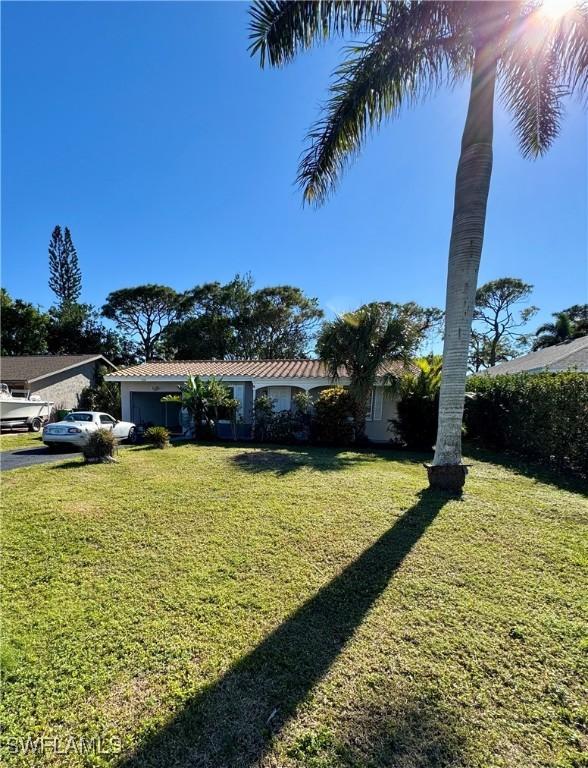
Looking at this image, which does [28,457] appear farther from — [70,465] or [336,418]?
[336,418]

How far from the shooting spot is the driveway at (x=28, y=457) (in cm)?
1005

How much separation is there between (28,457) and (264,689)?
39.3 feet

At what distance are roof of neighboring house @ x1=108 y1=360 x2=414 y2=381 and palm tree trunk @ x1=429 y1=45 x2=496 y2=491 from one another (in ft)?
29.8

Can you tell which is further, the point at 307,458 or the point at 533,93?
the point at 307,458

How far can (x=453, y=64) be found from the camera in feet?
22.7

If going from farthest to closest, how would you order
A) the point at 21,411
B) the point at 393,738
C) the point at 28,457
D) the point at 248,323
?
the point at 248,323, the point at 21,411, the point at 28,457, the point at 393,738

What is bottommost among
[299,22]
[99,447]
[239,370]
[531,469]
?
[531,469]

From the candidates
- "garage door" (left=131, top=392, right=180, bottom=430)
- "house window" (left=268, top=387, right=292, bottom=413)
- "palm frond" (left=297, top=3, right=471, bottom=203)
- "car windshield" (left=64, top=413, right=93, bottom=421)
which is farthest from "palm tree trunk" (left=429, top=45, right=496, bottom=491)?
"garage door" (left=131, top=392, right=180, bottom=430)

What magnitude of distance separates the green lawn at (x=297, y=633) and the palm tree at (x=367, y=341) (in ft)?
23.9

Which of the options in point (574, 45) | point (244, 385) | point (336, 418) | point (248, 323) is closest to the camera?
point (574, 45)

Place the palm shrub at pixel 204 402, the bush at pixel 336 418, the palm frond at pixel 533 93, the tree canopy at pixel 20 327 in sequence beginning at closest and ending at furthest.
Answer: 1. the palm frond at pixel 533 93
2. the bush at pixel 336 418
3. the palm shrub at pixel 204 402
4. the tree canopy at pixel 20 327

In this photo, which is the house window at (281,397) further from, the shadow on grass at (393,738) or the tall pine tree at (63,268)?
the tall pine tree at (63,268)

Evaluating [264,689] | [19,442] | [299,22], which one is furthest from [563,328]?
[19,442]

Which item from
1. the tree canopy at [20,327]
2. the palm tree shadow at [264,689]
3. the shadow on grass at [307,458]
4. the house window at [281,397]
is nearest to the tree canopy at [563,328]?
the house window at [281,397]
